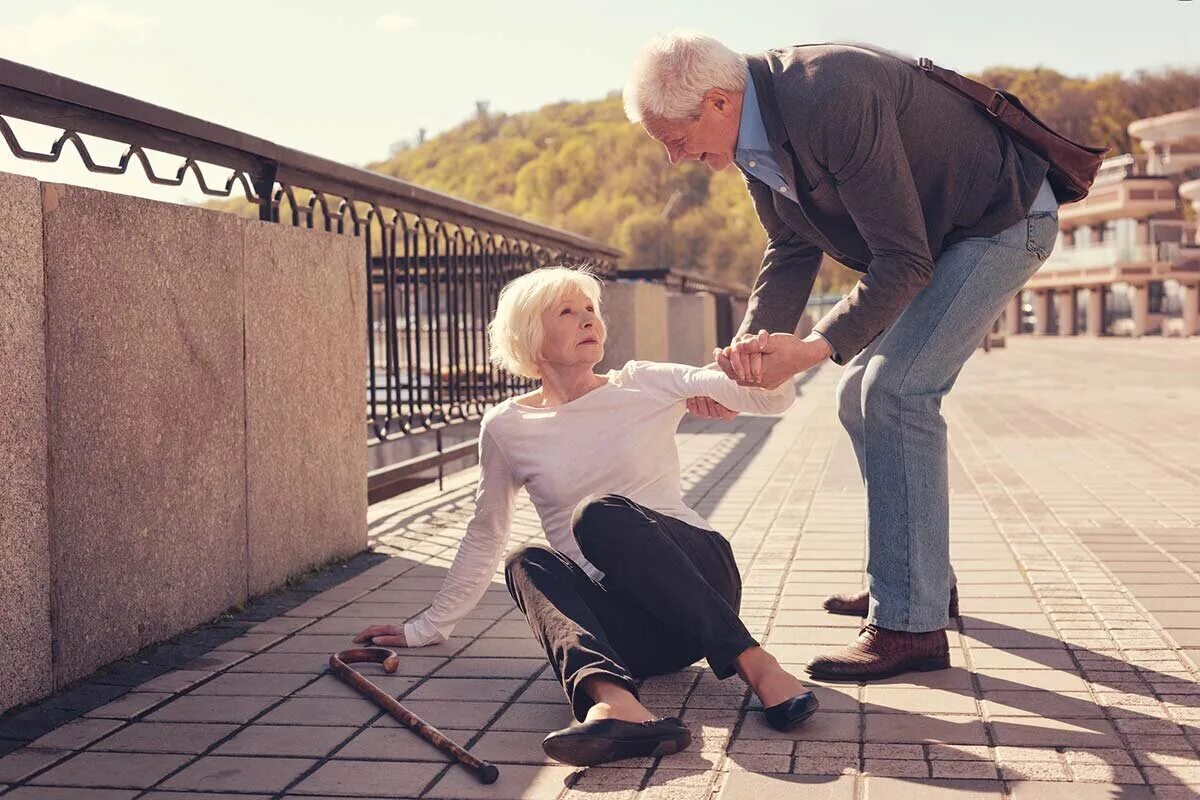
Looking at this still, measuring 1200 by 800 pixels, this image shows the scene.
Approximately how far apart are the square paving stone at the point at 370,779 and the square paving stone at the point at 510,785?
32mm

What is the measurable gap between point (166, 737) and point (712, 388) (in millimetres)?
1647

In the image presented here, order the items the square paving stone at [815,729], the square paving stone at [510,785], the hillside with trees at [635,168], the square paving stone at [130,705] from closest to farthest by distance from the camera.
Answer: the square paving stone at [510,785]
the square paving stone at [815,729]
the square paving stone at [130,705]
the hillside with trees at [635,168]

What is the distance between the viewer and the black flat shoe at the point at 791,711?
3.26 metres

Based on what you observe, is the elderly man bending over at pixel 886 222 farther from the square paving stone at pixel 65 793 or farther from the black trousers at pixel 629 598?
the square paving stone at pixel 65 793

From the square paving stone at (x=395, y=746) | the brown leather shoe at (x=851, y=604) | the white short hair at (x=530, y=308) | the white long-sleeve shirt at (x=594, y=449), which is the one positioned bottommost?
the square paving stone at (x=395, y=746)

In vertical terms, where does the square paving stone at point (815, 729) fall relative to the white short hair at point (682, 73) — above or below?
below

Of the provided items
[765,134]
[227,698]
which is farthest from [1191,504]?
[227,698]

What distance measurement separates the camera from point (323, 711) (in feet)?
11.8

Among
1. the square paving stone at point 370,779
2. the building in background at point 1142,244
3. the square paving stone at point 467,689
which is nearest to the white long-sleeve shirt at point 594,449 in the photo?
the square paving stone at point 467,689

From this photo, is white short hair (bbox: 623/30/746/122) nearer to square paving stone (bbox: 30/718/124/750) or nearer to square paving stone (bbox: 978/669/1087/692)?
square paving stone (bbox: 978/669/1087/692)

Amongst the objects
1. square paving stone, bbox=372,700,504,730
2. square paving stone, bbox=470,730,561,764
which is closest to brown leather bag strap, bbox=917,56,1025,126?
square paving stone, bbox=470,730,561,764

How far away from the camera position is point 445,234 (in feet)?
26.5

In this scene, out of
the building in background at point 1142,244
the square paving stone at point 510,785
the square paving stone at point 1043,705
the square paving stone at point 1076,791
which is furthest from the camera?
the building in background at point 1142,244

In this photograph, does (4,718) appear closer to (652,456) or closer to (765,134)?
(652,456)
